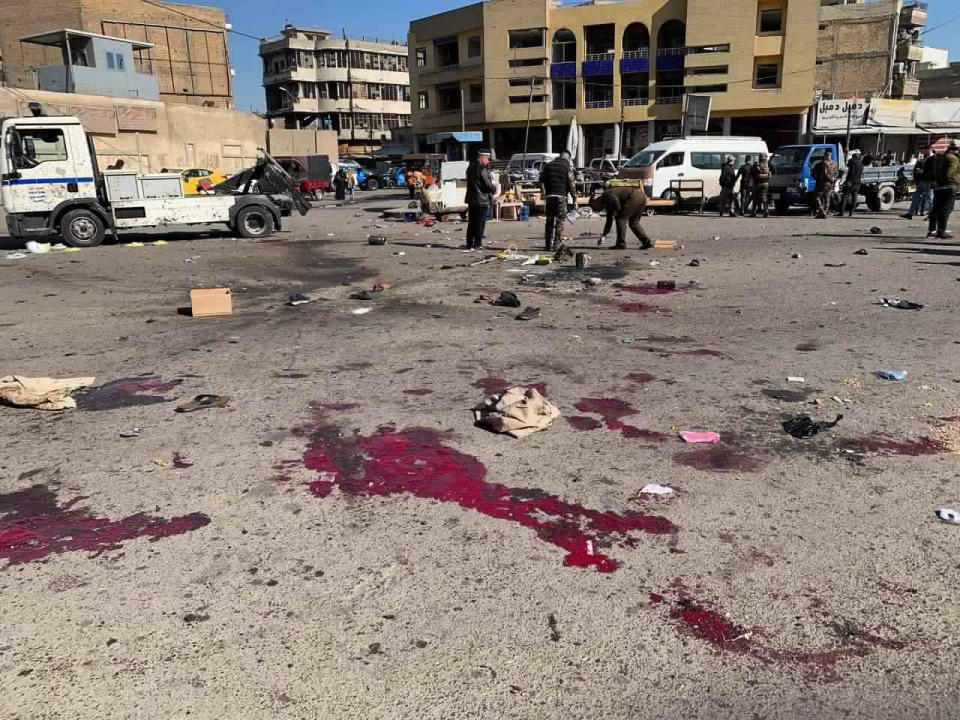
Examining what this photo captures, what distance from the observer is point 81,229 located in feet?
47.3

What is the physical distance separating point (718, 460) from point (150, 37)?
2145 inches

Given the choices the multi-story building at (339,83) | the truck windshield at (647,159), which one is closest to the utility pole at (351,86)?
the multi-story building at (339,83)

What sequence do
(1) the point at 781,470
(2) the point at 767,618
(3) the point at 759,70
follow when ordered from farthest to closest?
(3) the point at 759,70 < (1) the point at 781,470 < (2) the point at 767,618

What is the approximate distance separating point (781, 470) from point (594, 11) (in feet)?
182

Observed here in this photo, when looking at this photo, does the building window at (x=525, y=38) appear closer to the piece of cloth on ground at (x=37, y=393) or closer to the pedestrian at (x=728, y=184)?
the pedestrian at (x=728, y=184)

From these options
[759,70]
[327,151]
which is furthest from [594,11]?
[327,151]

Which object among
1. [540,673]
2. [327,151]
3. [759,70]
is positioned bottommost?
[540,673]

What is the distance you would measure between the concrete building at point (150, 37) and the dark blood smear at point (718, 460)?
46992 mm

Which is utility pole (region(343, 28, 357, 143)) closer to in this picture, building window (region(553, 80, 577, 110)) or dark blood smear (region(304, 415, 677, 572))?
building window (region(553, 80, 577, 110))

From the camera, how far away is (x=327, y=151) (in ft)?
162

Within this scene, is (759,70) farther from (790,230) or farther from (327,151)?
(790,230)

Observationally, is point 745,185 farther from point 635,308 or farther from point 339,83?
point 339,83

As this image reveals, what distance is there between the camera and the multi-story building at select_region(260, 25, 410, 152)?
76.4 meters

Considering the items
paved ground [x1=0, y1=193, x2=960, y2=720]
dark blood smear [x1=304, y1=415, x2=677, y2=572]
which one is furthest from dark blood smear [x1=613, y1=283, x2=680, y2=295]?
dark blood smear [x1=304, y1=415, x2=677, y2=572]
